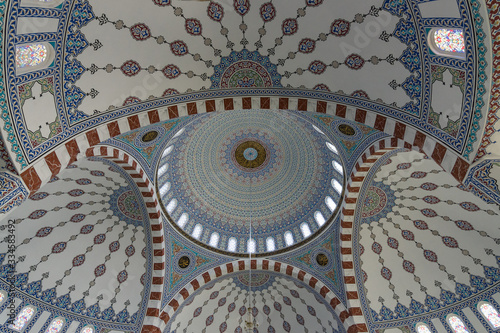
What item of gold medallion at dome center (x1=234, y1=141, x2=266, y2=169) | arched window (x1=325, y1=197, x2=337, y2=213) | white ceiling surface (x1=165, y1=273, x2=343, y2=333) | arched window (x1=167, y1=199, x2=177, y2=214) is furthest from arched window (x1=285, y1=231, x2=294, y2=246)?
arched window (x1=167, y1=199, x2=177, y2=214)

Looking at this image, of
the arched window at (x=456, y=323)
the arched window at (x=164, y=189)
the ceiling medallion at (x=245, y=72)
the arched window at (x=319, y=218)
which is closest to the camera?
the ceiling medallion at (x=245, y=72)

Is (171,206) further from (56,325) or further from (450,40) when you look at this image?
(450,40)

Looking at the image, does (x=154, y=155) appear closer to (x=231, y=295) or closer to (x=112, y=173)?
(x=112, y=173)

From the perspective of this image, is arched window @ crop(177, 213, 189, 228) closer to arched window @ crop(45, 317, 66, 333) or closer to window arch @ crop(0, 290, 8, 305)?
arched window @ crop(45, 317, 66, 333)

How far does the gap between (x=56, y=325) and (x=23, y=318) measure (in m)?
1.01

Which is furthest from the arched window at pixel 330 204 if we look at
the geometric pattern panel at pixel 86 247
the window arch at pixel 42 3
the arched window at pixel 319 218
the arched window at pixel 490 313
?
the window arch at pixel 42 3

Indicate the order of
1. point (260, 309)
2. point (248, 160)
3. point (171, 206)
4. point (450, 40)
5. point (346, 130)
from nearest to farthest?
point (450, 40), point (346, 130), point (171, 206), point (248, 160), point (260, 309)

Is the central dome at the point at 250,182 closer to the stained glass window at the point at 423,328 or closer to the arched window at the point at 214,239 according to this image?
the arched window at the point at 214,239

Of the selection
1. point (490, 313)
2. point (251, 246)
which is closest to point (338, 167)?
point (251, 246)

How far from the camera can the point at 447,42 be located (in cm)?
605

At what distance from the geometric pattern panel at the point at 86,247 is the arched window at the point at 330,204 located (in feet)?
21.3

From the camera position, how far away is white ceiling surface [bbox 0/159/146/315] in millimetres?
9926

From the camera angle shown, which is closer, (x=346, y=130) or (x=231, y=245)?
(x=346, y=130)

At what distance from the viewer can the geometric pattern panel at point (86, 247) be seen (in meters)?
9.99
